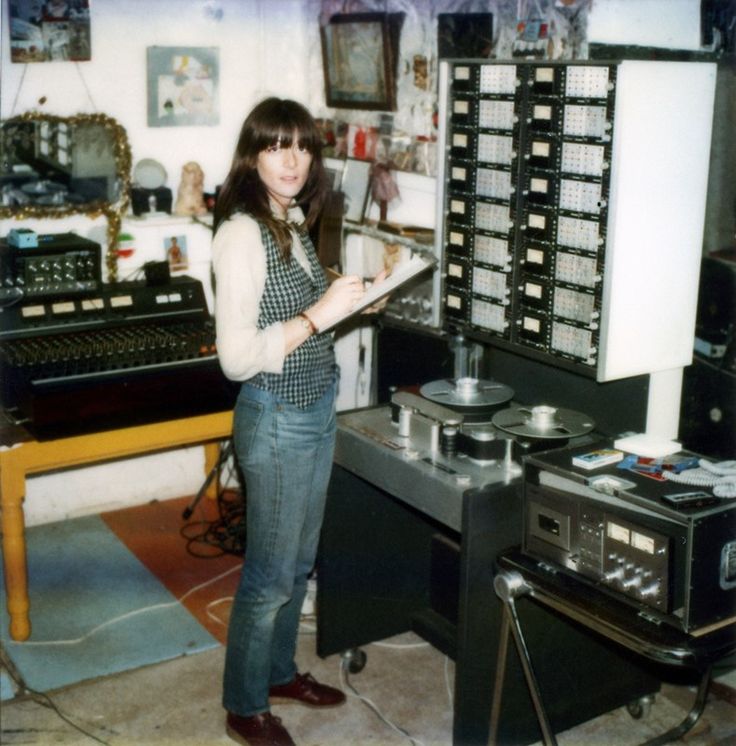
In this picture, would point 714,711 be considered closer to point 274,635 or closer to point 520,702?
point 520,702

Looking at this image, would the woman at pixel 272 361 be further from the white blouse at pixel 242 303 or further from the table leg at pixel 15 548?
the table leg at pixel 15 548

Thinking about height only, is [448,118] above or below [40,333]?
above

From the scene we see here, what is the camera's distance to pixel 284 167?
7.50 ft

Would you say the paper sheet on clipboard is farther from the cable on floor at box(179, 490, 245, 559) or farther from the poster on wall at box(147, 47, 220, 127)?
the poster on wall at box(147, 47, 220, 127)

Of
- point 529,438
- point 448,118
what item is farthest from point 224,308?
point 448,118

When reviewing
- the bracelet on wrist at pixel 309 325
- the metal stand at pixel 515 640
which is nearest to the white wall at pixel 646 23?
the bracelet on wrist at pixel 309 325

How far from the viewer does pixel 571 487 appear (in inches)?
85.5

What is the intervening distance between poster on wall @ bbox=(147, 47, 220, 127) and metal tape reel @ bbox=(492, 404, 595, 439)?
75.0 inches

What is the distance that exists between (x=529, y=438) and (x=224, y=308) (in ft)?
2.51

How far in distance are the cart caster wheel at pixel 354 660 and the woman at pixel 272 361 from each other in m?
0.41

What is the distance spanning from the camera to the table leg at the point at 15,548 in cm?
296

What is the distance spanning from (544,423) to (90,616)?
1.66 m

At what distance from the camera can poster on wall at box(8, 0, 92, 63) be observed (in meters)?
3.38

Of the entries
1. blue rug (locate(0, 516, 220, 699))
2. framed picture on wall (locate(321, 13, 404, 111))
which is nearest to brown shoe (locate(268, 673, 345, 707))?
blue rug (locate(0, 516, 220, 699))
